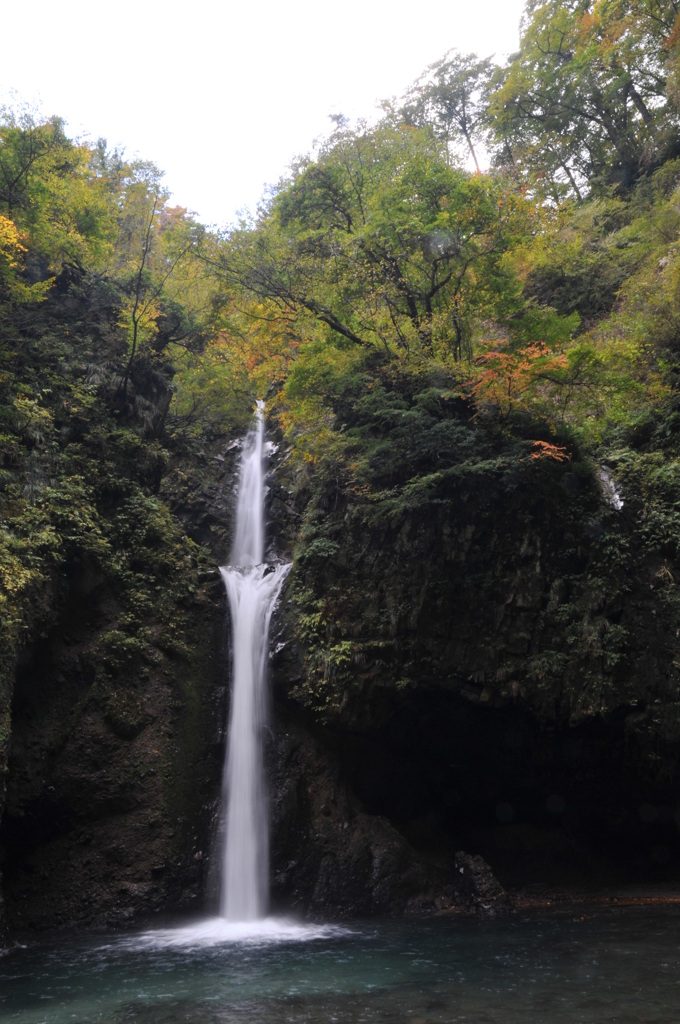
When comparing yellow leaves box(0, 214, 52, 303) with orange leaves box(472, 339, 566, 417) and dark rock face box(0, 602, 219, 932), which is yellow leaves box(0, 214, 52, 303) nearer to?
dark rock face box(0, 602, 219, 932)

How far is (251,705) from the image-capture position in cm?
1279

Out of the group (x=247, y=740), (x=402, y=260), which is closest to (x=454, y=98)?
(x=402, y=260)

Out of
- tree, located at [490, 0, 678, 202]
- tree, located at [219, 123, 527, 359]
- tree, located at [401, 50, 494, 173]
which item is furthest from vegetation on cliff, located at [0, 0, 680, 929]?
tree, located at [401, 50, 494, 173]

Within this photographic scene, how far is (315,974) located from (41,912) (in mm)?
5123

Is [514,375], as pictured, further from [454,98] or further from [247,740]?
[454,98]

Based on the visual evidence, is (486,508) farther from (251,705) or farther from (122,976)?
(122,976)

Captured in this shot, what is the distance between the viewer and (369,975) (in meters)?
7.47

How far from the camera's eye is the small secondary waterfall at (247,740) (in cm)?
1123

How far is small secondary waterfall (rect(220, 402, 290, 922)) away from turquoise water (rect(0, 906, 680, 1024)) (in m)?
0.97

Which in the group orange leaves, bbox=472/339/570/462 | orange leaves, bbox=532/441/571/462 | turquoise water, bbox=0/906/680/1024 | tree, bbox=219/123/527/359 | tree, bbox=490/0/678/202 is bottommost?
turquoise water, bbox=0/906/680/1024

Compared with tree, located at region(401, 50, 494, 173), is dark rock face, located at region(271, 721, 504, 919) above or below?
below

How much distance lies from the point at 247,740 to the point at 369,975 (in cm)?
548

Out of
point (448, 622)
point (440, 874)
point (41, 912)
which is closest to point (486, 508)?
point (448, 622)

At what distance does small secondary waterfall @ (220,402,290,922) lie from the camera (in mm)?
11234
